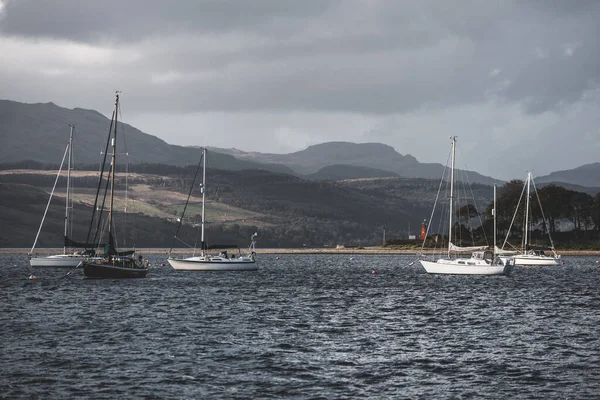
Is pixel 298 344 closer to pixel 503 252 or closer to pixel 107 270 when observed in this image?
pixel 107 270

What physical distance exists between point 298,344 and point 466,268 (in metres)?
58.8

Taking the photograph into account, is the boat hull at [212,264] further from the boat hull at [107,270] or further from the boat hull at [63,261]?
the boat hull at [107,270]

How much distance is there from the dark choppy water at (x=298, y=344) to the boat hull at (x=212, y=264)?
33.4 metres

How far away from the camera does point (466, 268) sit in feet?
316

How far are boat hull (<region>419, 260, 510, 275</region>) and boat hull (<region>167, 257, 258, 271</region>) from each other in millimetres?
26369

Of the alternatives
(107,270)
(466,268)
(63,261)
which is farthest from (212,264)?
(466,268)

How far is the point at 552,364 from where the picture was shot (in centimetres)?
3494

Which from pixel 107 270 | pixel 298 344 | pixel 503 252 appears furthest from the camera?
pixel 503 252

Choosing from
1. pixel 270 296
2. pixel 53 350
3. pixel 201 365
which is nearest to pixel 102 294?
pixel 270 296

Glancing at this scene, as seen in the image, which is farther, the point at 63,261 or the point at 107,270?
the point at 63,261

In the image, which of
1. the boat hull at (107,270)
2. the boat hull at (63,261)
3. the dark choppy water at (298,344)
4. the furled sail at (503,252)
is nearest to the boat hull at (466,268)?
the dark choppy water at (298,344)

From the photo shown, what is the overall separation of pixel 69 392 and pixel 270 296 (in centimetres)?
4239

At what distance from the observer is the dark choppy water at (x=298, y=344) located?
30.1m

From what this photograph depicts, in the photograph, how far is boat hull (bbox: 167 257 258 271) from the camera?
4264 inches
